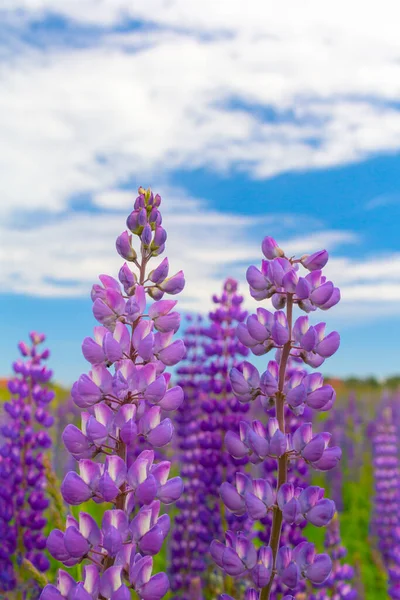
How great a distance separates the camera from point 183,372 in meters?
5.13

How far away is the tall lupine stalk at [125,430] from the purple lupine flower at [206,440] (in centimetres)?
146

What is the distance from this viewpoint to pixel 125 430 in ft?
6.39

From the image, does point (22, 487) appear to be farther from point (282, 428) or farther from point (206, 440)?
point (282, 428)

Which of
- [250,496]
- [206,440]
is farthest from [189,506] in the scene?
[250,496]

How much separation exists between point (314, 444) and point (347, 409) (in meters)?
13.8

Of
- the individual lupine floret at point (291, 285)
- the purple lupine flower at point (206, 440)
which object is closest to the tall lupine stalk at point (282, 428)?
the individual lupine floret at point (291, 285)

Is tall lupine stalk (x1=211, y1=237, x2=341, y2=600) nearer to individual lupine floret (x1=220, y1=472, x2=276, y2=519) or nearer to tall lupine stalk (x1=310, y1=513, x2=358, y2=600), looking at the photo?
individual lupine floret (x1=220, y1=472, x2=276, y2=519)

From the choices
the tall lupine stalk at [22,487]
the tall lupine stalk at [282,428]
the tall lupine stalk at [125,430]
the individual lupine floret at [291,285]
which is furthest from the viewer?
the tall lupine stalk at [22,487]

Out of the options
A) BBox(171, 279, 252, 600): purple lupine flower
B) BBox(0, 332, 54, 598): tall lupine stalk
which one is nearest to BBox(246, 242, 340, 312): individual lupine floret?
BBox(171, 279, 252, 600): purple lupine flower

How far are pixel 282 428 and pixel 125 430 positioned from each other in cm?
48

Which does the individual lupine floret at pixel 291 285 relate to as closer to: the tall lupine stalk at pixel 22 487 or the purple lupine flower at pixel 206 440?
the purple lupine flower at pixel 206 440

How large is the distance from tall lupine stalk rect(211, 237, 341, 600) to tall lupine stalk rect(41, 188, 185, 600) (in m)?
0.22

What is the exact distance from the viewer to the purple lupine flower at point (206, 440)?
385 centimetres

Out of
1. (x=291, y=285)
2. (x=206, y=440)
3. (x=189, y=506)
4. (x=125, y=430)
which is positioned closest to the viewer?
(x=125, y=430)
